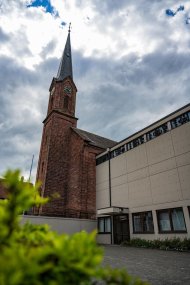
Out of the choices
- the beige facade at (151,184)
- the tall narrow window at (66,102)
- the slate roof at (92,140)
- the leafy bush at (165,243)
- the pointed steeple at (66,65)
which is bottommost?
the leafy bush at (165,243)

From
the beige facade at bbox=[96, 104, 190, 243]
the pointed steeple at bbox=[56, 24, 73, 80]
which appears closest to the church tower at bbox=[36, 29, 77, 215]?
the pointed steeple at bbox=[56, 24, 73, 80]

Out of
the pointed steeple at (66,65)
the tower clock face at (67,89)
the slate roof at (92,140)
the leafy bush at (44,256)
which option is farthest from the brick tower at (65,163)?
the leafy bush at (44,256)

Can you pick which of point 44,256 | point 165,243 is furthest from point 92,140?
point 44,256

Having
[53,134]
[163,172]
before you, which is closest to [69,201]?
[53,134]

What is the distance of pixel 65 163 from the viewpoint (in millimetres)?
25422

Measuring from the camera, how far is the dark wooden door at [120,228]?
58.5ft

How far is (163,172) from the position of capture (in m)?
15.7

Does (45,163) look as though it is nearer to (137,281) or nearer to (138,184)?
(138,184)

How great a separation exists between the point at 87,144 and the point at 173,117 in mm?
11740

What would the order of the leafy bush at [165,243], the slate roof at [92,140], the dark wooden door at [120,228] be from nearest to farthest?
the leafy bush at [165,243]
the dark wooden door at [120,228]
the slate roof at [92,140]

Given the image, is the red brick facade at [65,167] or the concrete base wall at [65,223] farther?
the red brick facade at [65,167]

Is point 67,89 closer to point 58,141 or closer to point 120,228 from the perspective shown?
point 58,141

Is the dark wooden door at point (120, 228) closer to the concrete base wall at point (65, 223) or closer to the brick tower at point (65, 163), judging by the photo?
the concrete base wall at point (65, 223)

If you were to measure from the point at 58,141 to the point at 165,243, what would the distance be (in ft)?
57.3
